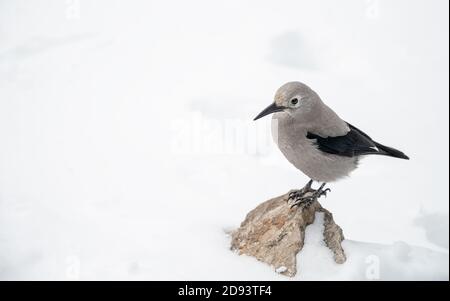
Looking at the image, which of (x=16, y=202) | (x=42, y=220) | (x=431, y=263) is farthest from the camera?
(x=16, y=202)

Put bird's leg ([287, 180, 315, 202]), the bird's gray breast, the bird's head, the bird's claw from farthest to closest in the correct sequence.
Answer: bird's leg ([287, 180, 315, 202]), the bird's claw, the bird's gray breast, the bird's head

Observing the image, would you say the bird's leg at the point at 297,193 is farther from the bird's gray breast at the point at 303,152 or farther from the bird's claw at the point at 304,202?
the bird's gray breast at the point at 303,152

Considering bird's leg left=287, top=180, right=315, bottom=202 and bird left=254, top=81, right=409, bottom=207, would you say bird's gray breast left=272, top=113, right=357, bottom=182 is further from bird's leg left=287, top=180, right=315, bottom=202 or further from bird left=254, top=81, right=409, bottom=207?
bird's leg left=287, top=180, right=315, bottom=202

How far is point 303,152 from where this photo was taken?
6164 millimetres

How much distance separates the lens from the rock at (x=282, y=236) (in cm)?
605

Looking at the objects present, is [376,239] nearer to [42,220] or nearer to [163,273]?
[163,273]

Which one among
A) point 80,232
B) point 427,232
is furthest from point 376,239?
point 80,232

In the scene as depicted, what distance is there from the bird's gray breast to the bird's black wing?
53 mm

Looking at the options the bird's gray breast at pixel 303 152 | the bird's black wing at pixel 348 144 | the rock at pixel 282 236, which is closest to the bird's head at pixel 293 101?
the bird's gray breast at pixel 303 152

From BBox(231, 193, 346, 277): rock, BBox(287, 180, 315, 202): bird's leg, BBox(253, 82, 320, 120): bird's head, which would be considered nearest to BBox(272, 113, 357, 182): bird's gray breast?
BBox(253, 82, 320, 120): bird's head

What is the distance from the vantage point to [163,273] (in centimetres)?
580

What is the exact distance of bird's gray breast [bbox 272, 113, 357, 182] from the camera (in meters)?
6.15

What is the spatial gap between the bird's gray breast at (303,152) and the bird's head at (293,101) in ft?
0.47

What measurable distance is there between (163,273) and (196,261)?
1.30 ft
